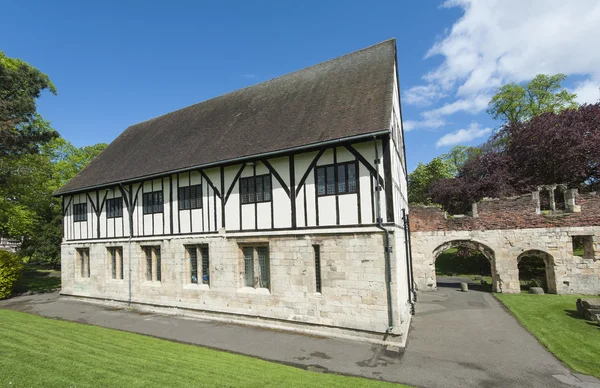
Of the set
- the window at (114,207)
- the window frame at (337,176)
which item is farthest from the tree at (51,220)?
the window frame at (337,176)

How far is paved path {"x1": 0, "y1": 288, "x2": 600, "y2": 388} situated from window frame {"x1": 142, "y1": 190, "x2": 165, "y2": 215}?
4.32m

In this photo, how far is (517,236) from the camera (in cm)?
1534

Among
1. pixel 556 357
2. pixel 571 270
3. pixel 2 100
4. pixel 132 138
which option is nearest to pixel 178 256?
pixel 132 138

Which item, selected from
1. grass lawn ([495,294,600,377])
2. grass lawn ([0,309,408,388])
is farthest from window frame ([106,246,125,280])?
grass lawn ([495,294,600,377])

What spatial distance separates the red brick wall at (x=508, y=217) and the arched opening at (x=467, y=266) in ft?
3.58

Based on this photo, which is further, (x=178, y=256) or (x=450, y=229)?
(x=450, y=229)

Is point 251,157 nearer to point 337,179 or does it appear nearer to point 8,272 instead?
point 337,179

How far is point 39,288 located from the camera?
20109 mm

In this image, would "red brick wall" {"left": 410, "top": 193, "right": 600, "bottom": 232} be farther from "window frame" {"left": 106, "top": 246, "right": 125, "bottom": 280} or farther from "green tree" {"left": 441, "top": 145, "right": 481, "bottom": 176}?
"green tree" {"left": 441, "top": 145, "right": 481, "bottom": 176}

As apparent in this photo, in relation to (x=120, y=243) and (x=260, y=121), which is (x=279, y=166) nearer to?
(x=260, y=121)

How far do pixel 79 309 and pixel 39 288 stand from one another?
8.90m

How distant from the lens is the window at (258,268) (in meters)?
11.2

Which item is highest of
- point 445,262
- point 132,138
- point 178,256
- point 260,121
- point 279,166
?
point 132,138

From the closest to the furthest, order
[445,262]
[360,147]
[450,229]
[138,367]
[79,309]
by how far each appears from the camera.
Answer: [138,367] < [360,147] < [79,309] < [450,229] < [445,262]
